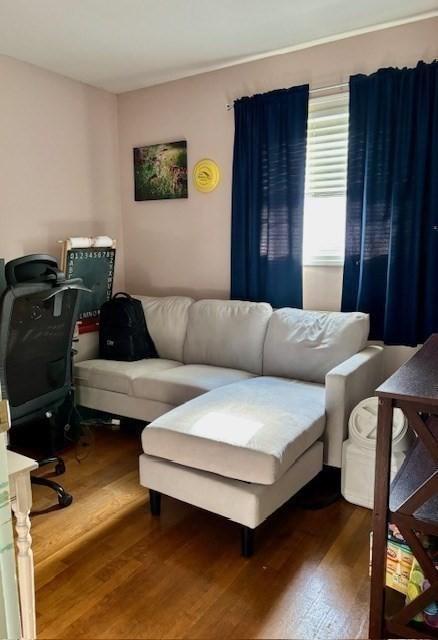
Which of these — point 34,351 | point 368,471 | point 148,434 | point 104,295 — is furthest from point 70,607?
point 104,295

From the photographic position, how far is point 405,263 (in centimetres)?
265

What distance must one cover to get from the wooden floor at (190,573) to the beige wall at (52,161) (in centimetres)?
179

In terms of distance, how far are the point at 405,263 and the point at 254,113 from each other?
4.57 ft

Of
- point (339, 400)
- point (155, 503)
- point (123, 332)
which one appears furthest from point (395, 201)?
point (155, 503)

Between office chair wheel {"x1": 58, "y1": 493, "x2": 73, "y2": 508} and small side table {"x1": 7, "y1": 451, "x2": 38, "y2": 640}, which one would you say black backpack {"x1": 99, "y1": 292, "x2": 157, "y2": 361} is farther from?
small side table {"x1": 7, "y1": 451, "x2": 38, "y2": 640}

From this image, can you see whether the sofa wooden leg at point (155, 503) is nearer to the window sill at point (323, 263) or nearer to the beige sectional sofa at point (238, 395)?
the beige sectional sofa at point (238, 395)

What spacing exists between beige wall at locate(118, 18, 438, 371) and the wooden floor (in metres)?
1.31

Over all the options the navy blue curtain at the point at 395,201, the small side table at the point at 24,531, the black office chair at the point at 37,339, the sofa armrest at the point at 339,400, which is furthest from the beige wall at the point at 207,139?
the small side table at the point at 24,531

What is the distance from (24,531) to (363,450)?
4.93 feet

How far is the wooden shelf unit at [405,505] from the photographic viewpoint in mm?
1295

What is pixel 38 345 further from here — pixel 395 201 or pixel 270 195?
pixel 395 201

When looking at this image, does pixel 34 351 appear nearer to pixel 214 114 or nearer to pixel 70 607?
pixel 70 607

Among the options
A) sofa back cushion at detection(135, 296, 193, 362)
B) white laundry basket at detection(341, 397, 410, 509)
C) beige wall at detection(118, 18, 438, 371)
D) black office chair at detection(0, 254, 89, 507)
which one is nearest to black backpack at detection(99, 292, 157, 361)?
sofa back cushion at detection(135, 296, 193, 362)

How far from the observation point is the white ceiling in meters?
2.39
